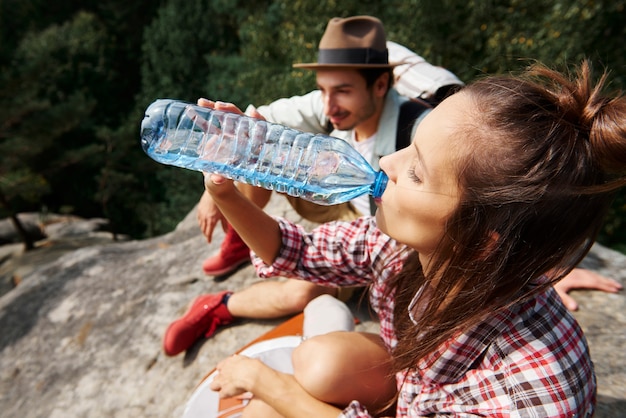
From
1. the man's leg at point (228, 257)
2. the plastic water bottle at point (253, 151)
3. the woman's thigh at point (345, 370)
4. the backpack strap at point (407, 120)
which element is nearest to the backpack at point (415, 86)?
the backpack strap at point (407, 120)

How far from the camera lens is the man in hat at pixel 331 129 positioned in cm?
257

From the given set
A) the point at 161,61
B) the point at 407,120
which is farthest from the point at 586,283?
the point at 161,61

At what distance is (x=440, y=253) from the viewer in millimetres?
1274

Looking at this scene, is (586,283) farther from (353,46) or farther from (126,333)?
(126,333)

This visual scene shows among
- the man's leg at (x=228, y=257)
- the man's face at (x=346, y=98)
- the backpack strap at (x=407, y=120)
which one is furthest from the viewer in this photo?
the man's leg at (x=228, y=257)

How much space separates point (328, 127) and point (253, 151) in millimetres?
1323

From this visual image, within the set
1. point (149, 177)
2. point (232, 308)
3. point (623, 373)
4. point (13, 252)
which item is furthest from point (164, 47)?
point (623, 373)

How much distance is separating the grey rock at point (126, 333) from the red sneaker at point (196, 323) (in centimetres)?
6

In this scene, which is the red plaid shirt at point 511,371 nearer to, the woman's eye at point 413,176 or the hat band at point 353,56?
the woman's eye at point 413,176

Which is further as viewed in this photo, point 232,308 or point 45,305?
point 45,305

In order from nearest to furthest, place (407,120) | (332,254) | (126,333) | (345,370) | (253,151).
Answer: (345,370)
(332,254)
(253,151)
(407,120)
(126,333)

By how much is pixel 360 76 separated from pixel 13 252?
898 cm

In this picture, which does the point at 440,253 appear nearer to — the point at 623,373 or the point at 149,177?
the point at 623,373

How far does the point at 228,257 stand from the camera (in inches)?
123
